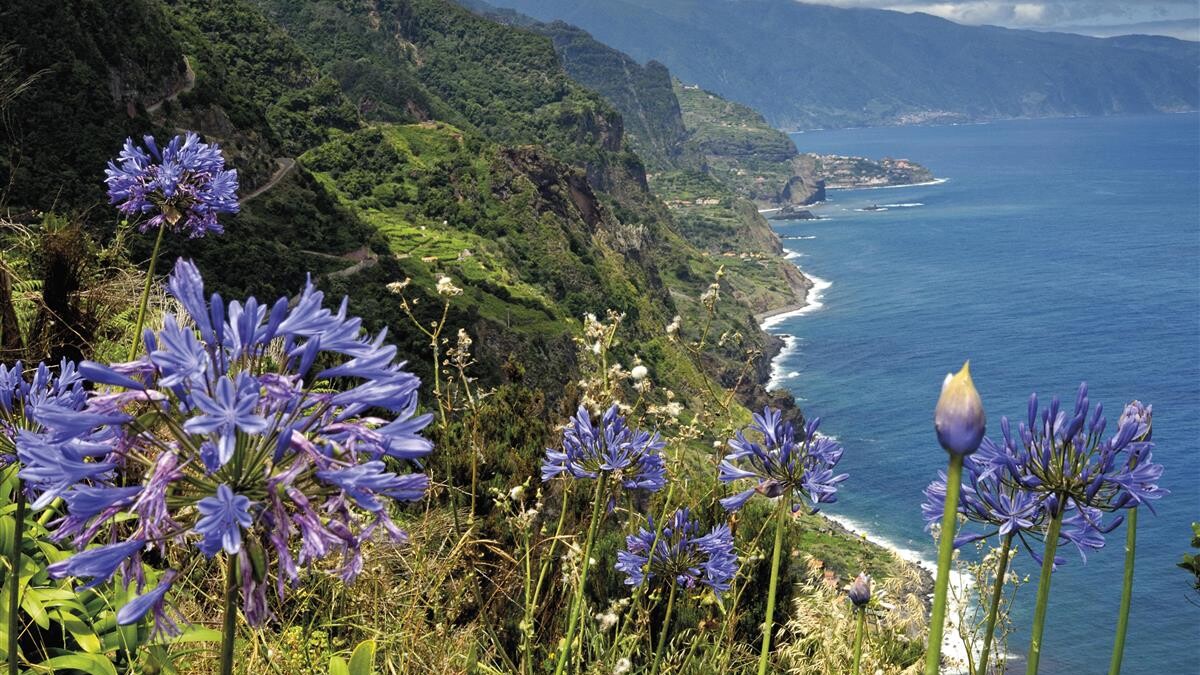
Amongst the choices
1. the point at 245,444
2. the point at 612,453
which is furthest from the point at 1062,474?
the point at 245,444

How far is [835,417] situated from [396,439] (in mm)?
80125

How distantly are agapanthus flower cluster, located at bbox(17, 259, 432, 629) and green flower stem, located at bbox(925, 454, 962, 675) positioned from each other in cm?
97

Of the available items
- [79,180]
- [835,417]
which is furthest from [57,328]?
[835,417]

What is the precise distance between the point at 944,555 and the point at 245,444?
4.23 feet

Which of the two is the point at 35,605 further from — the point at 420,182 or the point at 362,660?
the point at 420,182

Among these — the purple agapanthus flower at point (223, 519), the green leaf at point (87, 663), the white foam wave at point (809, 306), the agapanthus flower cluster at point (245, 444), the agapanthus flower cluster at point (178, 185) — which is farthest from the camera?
the white foam wave at point (809, 306)

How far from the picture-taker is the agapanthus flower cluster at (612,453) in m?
3.68

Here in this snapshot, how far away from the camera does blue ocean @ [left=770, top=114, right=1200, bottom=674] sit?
49.0 m

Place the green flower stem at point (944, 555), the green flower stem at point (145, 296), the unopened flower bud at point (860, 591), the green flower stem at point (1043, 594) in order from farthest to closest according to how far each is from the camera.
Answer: the green flower stem at point (145, 296)
the unopened flower bud at point (860, 591)
the green flower stem at point (1043, 594)
the green flower stem at point (944, 555)

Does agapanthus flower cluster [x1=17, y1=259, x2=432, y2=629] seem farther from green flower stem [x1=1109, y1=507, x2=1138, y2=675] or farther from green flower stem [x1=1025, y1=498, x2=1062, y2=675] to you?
green flower stem [x1=1109, y1=507, x2=1138, y2=675]

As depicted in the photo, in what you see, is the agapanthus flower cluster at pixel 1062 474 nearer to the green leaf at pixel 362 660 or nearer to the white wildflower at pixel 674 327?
the green leaf at pixel 362 660

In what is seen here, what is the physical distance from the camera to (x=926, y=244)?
475ft

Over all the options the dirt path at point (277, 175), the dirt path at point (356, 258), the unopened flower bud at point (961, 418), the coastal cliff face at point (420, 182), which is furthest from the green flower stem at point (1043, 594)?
the dirt path at point (277, 175)

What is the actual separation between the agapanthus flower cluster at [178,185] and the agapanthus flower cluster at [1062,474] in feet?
11.9
